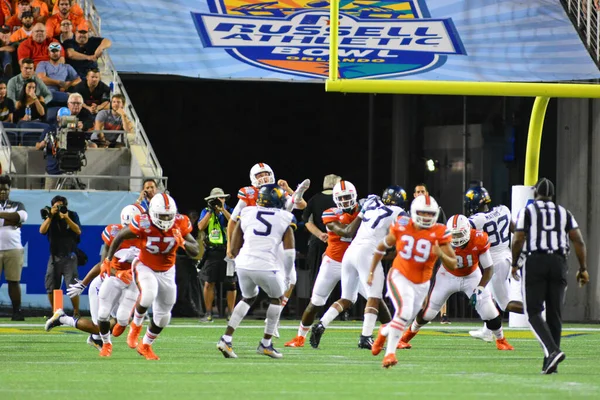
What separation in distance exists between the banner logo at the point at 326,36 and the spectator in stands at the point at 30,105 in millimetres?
2802

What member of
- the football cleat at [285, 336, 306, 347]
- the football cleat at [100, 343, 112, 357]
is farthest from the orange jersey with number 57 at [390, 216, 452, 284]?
the football cleat at [100, 343, 112, 357]

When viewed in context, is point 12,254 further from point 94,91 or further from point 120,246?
point 120,246

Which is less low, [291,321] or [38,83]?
[38,83]

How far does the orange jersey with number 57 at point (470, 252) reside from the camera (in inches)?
521

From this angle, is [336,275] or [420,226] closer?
[420,226]

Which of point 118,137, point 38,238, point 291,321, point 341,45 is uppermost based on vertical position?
point 341,45

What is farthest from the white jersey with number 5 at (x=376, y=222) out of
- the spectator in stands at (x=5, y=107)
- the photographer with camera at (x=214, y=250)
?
the spectator in stands at (x=5, y=107)

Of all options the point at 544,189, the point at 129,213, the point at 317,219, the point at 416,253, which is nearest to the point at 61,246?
the point at 317,219

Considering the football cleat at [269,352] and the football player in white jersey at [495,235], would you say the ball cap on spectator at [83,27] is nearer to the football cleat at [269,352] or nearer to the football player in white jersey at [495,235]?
the football player in white jersey at [495,235]

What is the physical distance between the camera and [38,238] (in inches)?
711

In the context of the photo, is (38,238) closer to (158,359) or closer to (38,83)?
(38,83)

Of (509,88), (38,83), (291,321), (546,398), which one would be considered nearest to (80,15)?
(38,83)

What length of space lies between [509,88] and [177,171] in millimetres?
11115

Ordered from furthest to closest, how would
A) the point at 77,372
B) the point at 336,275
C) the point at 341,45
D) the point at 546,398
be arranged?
the point at 341,45 → the point at 336,275 → the point at 77,372 → the point at 546,398
